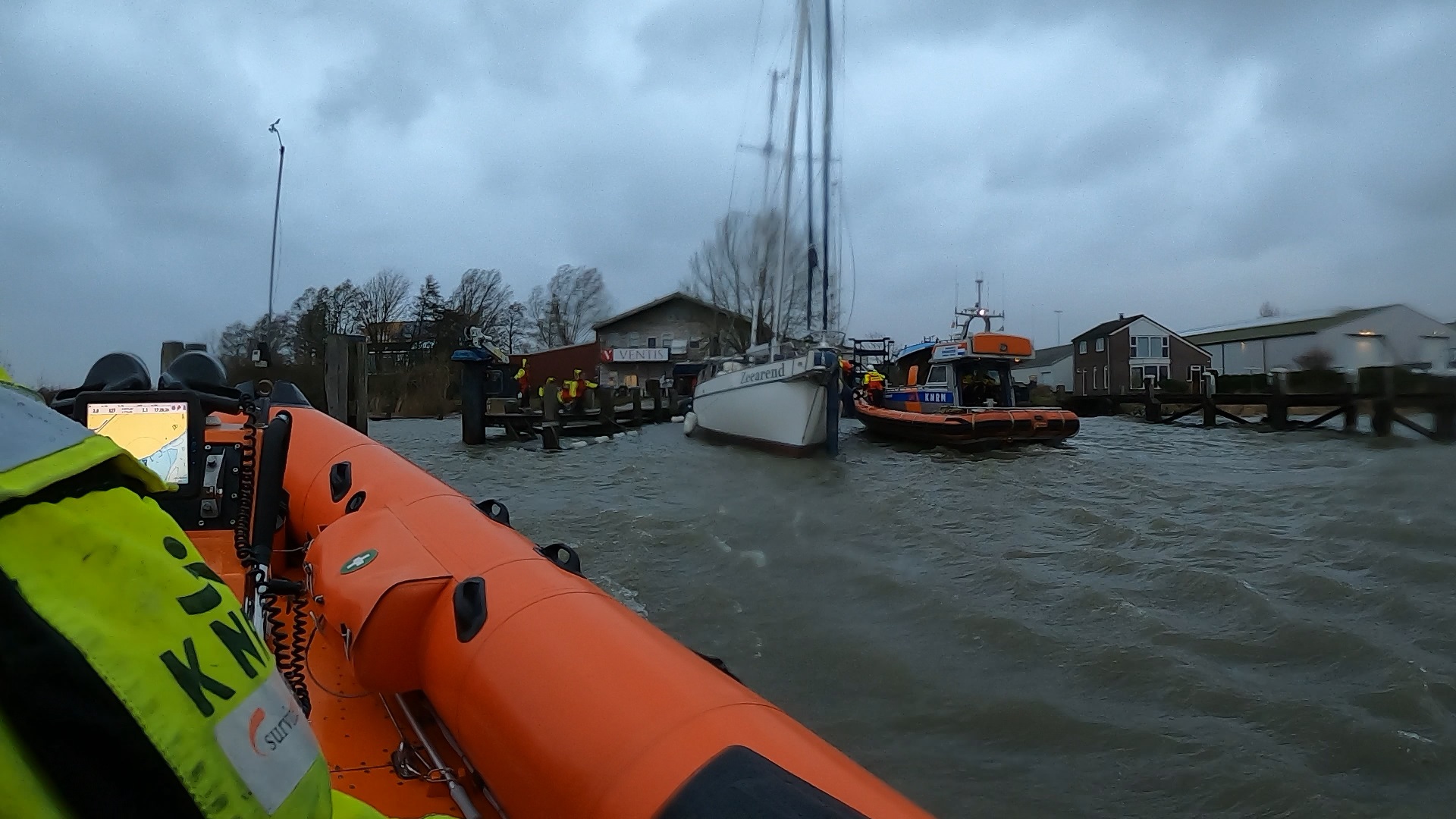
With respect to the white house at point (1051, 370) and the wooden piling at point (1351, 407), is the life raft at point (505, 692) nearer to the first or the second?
the wooden piling at point (1351, 407)

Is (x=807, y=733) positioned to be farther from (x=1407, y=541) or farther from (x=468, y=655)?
(x=1407, y=541)

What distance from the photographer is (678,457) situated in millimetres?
14891

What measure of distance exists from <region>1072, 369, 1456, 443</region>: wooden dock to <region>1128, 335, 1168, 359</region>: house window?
1512 cm

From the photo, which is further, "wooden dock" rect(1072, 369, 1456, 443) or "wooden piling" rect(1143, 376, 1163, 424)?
"wooden piling" rect(1143, 376, 1163, 424)

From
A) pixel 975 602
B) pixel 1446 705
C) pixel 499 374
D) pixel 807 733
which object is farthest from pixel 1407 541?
pixel 499 374

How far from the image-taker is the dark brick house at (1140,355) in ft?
134

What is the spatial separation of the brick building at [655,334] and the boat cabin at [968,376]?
22692 millimetres

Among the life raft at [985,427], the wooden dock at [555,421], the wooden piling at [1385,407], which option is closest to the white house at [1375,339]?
the wooden piling at [1385,407]

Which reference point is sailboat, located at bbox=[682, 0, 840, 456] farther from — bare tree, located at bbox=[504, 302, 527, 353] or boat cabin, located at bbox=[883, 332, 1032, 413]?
bare tree, located at bbox=[504, 302, 527, 353]

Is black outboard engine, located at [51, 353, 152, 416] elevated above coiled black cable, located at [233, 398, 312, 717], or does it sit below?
above

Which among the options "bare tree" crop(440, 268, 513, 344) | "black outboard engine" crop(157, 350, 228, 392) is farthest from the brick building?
"black outboard engine" crop(157, 350, 228, 392)

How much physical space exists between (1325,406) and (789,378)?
13251mm

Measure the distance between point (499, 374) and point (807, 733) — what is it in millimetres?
25367

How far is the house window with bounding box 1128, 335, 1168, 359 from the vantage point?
4106 cm
